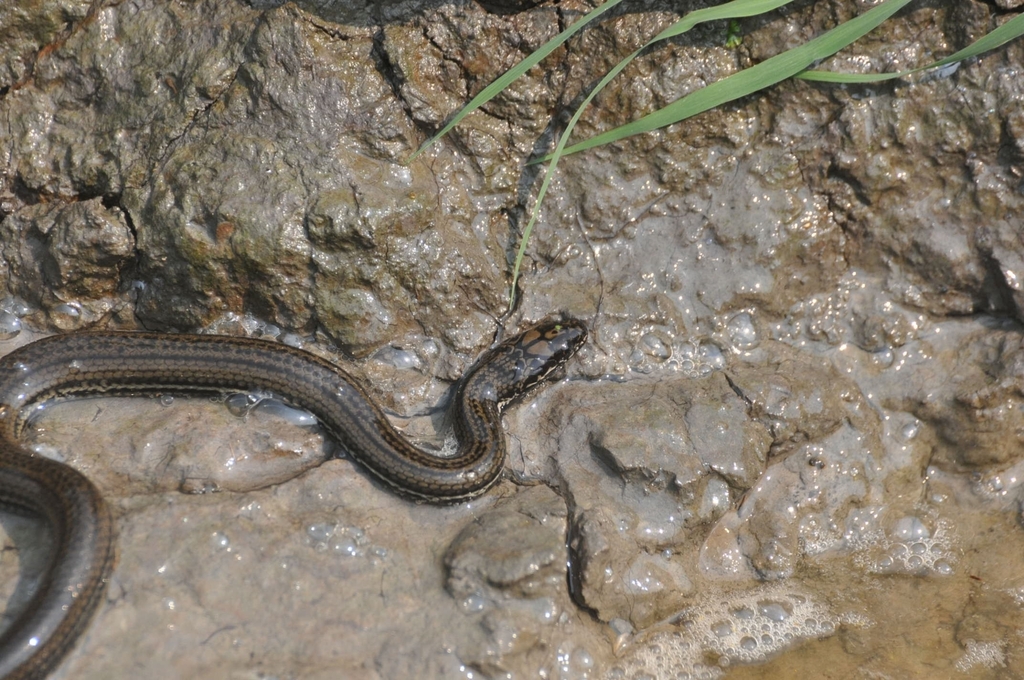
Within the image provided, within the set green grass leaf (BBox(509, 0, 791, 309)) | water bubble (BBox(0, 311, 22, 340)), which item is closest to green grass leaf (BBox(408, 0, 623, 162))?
green grass leaf (BBox(509, 0, 791, 309))

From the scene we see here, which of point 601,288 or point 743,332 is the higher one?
point 601,288

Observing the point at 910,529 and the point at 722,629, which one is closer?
the point at 722,629

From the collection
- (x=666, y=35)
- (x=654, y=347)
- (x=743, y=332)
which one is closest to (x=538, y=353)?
(x=654, y=347)

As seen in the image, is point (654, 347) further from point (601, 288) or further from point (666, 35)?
point (666, 35)

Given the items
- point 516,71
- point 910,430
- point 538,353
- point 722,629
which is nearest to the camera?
point 722,629

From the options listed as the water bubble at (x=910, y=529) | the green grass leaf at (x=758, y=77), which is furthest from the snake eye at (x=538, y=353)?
the water bubble at (x=910, y=529)

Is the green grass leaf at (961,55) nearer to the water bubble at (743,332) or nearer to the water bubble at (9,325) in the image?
the water bubble at (743,332)

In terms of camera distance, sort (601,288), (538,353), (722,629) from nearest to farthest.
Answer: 1. (722,629)
2. (538,353)
3. (601,288)

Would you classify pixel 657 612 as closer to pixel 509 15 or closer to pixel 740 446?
pixel 740 446
